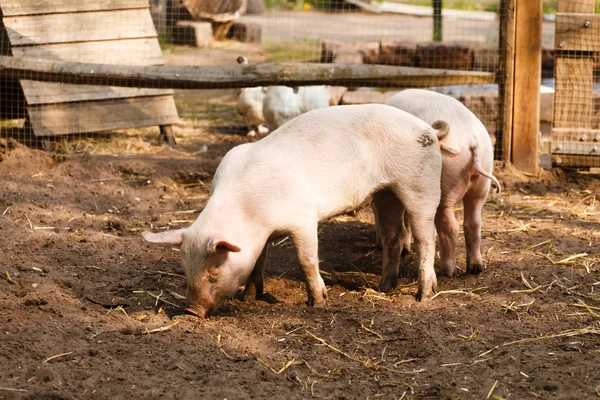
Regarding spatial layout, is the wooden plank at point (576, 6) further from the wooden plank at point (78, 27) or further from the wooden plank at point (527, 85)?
the wooden plank at point (78, 27)

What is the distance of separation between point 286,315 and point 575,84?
4160mm

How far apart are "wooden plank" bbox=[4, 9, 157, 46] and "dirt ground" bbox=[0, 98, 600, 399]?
2.00 metres

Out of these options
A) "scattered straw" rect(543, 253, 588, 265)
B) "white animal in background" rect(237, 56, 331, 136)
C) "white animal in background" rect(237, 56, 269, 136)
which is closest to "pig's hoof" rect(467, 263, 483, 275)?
"scattered straw" rect(543, 253, 588, 265)

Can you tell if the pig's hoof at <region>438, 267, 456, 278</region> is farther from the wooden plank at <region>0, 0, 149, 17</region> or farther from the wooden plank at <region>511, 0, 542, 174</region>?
the wooden plank at <region>0, 0, 149, 17</region>

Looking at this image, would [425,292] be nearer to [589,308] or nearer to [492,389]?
[589,308]

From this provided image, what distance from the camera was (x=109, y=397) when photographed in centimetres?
340

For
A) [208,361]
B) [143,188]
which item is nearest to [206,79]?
[143,188]

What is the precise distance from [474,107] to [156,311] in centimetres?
502

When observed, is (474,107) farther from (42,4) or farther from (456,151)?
(42,4)

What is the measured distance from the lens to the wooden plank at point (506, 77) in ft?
24.2

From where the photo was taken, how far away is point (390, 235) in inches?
201

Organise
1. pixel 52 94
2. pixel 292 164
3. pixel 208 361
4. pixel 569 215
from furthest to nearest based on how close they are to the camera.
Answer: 1. pixel 52 94
2. pixel 569 215
3. pixel 292 164
4. pixel 208 361

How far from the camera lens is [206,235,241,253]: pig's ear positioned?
405cm

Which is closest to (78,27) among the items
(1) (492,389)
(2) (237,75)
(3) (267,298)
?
(2) (237,75)
